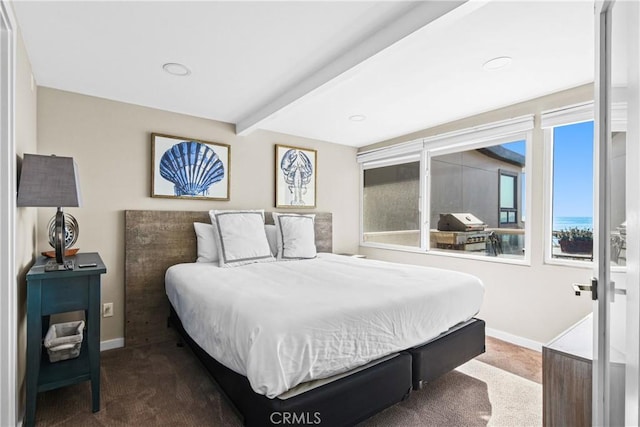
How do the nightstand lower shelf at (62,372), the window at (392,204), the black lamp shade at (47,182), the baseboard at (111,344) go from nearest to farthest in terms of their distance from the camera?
the black lamp shade at (47,182) → the nightstand lower shelf at (62,372) → the baseboard at (111,344) → the window at (392,204)

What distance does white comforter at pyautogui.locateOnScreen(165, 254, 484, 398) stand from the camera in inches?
56.2

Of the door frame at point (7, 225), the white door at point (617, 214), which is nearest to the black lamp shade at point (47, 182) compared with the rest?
the door frame at point (7, 225)

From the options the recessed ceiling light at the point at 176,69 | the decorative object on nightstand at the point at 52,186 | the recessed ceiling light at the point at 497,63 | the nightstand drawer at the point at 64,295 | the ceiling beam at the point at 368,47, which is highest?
the recessed ceiling light at the point at 497,63

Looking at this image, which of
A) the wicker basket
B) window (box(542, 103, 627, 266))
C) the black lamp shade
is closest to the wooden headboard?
the wicker basket

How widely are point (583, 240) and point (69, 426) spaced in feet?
12.7

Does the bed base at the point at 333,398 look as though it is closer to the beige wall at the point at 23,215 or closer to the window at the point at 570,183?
the beige wall at the point at 23,215

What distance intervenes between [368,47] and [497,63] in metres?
0.99

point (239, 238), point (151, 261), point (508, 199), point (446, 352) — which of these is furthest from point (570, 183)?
point (151, 261)

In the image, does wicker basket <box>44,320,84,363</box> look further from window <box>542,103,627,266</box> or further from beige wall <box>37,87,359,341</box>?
window <box>542,103,627,266</box>

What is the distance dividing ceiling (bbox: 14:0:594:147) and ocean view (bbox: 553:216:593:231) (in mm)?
1108

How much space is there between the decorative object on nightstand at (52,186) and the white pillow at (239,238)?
1.15 metres

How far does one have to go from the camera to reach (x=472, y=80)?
8.14 ft

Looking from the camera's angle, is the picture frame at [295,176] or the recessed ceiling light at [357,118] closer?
the recessed ceiling light at [357,118]

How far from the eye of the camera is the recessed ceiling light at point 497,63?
2139mm
